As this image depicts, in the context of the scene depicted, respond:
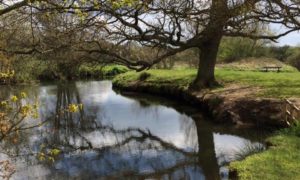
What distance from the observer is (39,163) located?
1381 centimetres

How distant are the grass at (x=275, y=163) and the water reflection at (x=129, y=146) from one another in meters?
0.99

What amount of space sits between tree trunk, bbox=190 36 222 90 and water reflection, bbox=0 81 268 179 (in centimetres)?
207

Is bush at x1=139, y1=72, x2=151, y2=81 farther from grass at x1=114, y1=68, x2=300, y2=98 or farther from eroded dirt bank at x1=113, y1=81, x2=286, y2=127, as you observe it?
eroded dirt bank at x1=113, y1=81, x2=286, y2=127

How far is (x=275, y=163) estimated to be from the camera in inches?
407

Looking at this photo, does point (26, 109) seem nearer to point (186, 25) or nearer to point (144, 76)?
point (186, 25)

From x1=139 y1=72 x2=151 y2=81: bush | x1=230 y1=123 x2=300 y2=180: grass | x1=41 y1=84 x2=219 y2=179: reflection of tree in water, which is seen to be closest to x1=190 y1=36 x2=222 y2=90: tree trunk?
x1=41 y1=84 x2=219 y2=179: reflection of tree in water

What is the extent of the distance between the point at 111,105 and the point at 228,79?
7814 millimetres

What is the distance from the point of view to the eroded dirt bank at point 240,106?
56.1 feet

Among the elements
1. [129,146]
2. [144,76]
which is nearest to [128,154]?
[129,146]

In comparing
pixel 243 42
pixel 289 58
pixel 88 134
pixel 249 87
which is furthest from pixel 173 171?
pixel 289 58

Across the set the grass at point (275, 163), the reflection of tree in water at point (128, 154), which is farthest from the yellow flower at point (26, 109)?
the reflection of tree in water at point (128, 154)

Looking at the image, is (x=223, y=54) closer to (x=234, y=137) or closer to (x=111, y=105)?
(x=111, y=105)

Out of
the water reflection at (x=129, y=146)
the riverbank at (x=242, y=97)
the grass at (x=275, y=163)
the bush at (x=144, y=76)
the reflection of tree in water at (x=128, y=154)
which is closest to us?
the grass at (x=275, y=163)

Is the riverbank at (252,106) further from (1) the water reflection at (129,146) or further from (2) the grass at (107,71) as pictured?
(2) the grass at (107,71)
